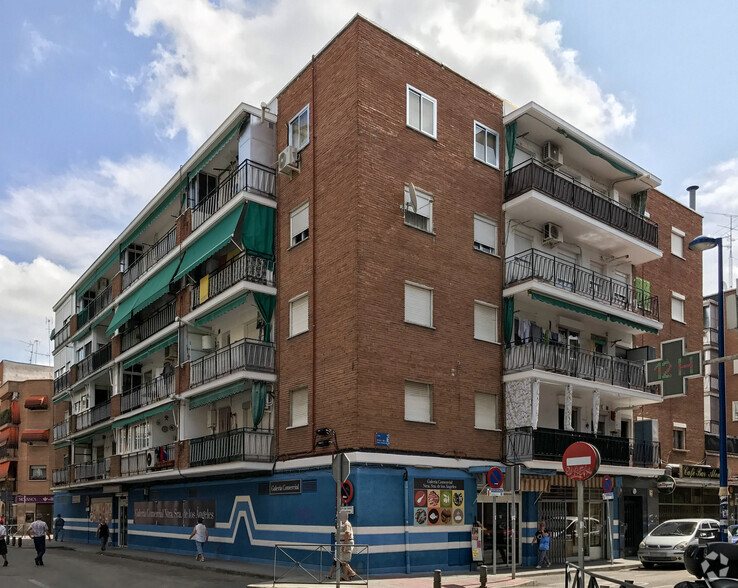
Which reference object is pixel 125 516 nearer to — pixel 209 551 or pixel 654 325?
pixel 209 551

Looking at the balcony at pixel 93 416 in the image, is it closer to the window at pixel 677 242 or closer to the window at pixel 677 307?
the window at pixel 677 307

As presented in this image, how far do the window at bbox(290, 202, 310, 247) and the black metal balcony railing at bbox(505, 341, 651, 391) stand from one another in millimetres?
7158

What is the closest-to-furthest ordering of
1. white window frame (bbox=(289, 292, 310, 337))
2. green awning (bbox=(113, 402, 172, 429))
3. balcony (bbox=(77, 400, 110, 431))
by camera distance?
white window frame (bbox=(289, 292, 310, 337)) → green awning (bbox=(113, 402, 172, 429)) → balcony (bbox=(77, 400, 110, 431))

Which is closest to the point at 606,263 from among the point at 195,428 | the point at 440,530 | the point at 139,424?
the point at 440,530

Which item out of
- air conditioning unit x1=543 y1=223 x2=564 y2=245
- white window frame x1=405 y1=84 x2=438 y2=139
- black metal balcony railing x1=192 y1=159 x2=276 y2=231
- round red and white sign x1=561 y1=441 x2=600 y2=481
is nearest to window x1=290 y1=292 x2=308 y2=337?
black metal balcony railing x1=192 y1=159 x2=276 y2=231

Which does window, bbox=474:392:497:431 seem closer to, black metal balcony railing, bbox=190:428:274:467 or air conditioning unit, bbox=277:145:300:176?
black metal balcony railing, bbox=190:428:274:467

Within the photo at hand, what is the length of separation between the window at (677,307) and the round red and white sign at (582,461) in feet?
73.5

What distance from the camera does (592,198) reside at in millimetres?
26422

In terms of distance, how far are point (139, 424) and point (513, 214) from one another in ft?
58.4

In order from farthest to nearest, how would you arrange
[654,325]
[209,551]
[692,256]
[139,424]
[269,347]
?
[692,256], [139,424], [654,325], [209,551], [269,347]

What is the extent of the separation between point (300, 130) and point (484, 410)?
10.2 meters

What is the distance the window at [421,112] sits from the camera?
22.6m

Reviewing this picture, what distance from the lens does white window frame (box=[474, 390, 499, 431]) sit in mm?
22859

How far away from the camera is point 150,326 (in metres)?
31.9
